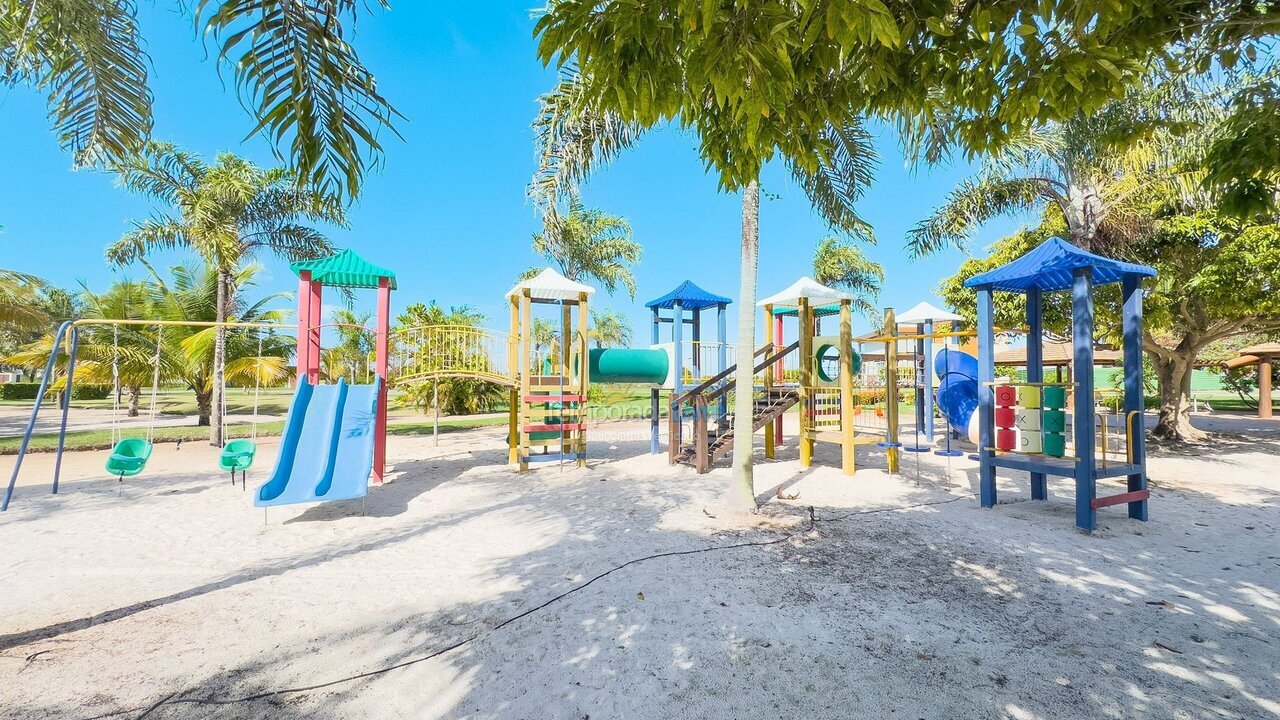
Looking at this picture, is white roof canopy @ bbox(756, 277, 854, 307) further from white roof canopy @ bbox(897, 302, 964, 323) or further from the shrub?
the shrub

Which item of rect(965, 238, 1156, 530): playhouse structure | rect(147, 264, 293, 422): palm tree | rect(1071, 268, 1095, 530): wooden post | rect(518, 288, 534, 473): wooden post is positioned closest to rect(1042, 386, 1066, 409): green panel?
rect(965, 238, 1156, 530): playhouse structure

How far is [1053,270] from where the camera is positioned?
247 inches

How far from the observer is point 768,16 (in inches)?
81.1

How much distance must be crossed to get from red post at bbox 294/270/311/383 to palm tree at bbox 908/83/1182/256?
39.4 feet

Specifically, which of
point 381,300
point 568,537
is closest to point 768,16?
point 568,537

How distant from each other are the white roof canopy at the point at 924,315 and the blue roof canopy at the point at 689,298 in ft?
16.4

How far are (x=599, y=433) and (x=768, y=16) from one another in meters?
15.5

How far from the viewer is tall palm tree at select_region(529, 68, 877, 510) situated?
684cm

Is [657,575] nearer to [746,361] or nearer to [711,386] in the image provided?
[746,361]

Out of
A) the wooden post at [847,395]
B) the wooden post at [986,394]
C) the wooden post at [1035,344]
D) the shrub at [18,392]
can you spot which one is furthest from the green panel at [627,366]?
the shrub at [18,392]

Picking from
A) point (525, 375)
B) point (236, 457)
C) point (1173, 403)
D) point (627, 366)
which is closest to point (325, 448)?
point (236, 457)

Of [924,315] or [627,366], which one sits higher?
[924,315]

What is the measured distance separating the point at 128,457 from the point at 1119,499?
12623 millimetres

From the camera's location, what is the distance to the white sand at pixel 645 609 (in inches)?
110
